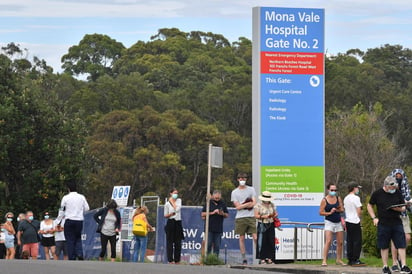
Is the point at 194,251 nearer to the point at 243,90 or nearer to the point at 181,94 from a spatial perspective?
the point at 243,90

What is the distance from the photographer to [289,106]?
2597 cm

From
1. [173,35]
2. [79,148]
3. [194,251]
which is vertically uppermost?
[173,35]

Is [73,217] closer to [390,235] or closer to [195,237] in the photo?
[390,235]

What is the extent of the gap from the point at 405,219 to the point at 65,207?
265 inches

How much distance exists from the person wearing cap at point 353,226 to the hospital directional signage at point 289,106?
4347mm

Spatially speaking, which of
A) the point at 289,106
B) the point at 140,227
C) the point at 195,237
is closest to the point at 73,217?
the point at 140,227

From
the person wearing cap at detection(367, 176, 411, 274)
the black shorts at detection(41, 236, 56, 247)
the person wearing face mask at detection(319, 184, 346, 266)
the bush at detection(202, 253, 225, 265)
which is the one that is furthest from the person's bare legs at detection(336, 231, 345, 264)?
the black shorts at detection(41, 236, 56, 247)

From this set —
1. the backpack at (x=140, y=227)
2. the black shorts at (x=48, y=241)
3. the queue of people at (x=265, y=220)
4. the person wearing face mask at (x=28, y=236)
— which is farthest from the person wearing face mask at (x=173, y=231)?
the black shorts at (x=48, y=241)

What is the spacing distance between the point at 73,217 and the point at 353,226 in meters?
5.42

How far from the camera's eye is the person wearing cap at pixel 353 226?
69.4 ft

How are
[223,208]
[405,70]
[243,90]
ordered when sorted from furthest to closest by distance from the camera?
[405,70], [243,90], [223,208]

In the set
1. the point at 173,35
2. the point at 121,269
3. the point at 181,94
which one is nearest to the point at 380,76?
the point at 181,94

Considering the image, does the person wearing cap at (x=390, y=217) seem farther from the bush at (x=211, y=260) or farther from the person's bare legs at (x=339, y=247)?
the bush at (x=211, y=260)

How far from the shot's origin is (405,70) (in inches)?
4013
